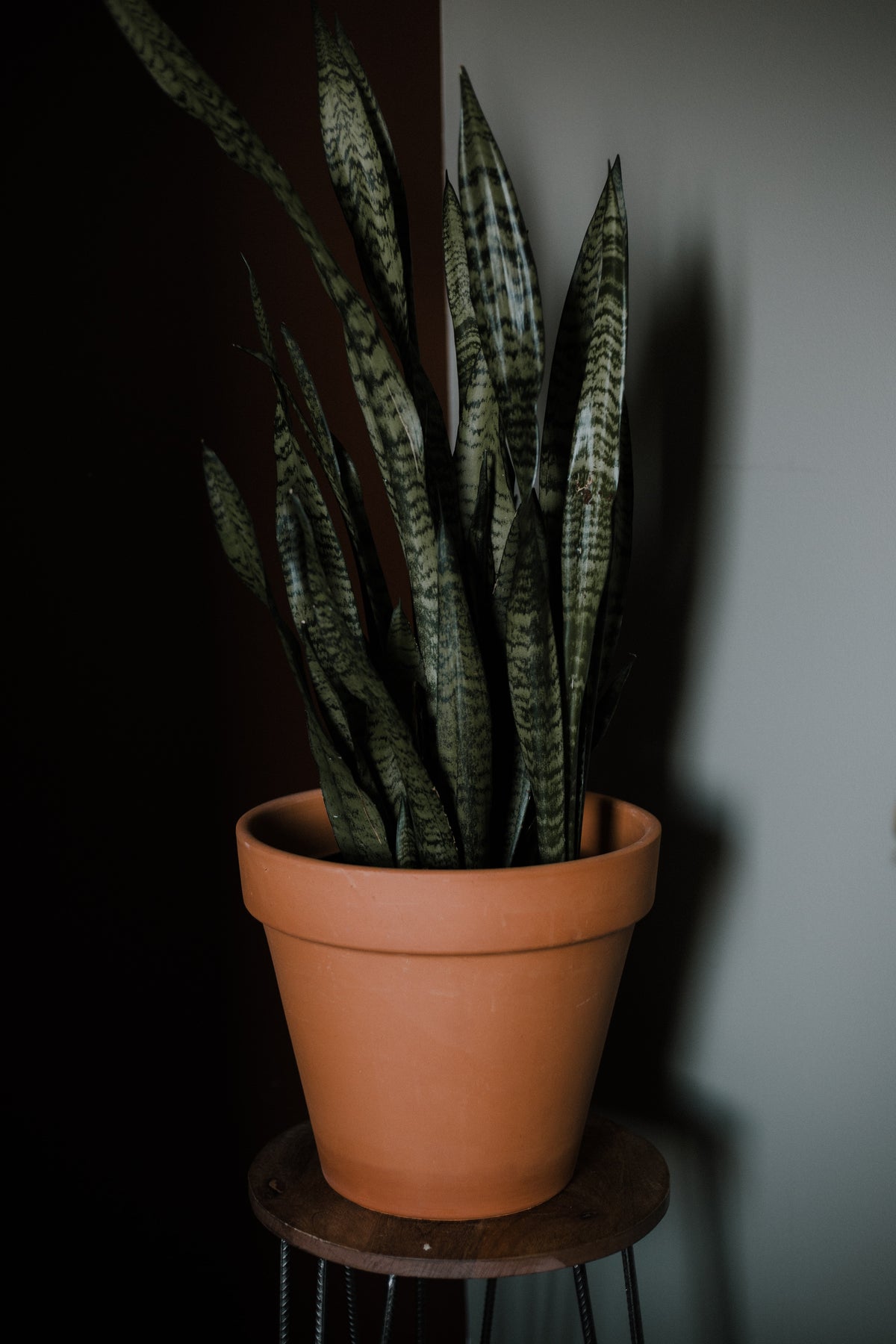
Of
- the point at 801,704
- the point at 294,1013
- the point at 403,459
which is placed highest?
the point at 403,459

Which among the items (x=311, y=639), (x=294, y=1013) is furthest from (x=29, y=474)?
(x=294, y=1013)

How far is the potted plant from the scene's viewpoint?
23.1 inches

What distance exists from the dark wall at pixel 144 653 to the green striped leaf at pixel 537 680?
1.17ft

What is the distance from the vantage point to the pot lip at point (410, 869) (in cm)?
57

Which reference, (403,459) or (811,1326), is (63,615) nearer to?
(403,459)

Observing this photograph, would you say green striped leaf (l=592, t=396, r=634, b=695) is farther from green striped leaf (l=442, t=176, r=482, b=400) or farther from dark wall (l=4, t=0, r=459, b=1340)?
dark wall (l=4, t=0, r=459, b=1340)

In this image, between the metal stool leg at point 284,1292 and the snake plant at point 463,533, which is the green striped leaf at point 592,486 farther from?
the metal stool leg at point 284,1292

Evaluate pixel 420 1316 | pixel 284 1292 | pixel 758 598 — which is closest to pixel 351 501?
pixel 758 598

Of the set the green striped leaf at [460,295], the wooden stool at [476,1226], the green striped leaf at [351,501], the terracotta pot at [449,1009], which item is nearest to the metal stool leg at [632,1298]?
the wooden stool at [476,1226]

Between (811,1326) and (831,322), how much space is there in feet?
2.62

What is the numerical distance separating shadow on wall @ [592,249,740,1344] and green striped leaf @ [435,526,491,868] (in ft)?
0.99

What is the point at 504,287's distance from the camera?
0.68 metres

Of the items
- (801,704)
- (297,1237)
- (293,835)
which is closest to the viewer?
(297,1237)

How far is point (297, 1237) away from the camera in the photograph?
24.2 inches
